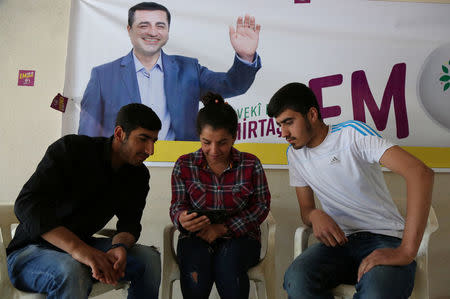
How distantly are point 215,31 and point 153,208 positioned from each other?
3.87 ft

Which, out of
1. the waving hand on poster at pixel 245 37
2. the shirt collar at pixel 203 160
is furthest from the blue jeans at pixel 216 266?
the waving hand on poster at pixel 245 37

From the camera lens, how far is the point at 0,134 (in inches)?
95.6

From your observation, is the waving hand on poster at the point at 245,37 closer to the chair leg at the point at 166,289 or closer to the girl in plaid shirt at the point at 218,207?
the girl in plaid shirt at the point at 218,207

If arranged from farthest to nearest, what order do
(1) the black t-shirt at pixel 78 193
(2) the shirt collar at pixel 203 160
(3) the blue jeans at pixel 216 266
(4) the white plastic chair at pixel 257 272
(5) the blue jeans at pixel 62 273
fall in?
(2) the shirt collar at pixel 203 160 < (4) the white plastic chair at pixel 257 272 < (3) the blue jeans at pixel 216 266 < (1) the black t-shirt at pixel 78 193 < (5) the blue jeans at pixel 62 273

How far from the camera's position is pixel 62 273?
130cm

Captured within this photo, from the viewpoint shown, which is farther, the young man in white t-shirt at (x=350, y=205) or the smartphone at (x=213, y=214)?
the smartphone at (x=213, y=214)

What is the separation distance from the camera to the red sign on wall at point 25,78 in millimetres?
2453

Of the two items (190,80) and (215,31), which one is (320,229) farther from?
(215,31)

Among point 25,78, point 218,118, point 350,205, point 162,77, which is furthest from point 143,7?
point 350,205

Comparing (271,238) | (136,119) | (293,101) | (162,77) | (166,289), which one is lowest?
(166,289)

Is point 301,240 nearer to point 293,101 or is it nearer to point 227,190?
point 227,190

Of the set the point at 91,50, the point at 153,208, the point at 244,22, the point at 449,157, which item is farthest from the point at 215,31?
the point at 449,157

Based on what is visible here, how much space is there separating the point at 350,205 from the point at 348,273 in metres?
0.29

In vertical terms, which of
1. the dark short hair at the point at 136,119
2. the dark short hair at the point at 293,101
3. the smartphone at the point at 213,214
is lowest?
the smartphone at the point at 213,214
